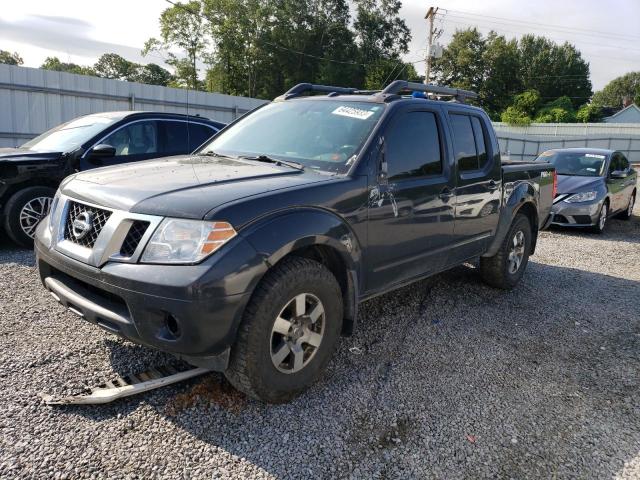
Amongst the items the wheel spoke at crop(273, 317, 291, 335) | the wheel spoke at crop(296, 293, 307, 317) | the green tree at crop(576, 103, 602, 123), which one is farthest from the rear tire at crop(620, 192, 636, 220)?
the green tree at crop(576, 103, 602, 123)

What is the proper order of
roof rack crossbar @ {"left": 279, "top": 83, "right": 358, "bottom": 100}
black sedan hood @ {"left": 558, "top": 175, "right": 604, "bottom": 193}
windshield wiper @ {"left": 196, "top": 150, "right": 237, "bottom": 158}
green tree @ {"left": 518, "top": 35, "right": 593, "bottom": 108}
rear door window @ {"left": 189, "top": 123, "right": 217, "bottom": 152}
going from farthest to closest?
green tree @ {"left": 518, "top": 35, "right": 593, "bottom": 108} < black sedan hood @ {"left": 558, "top": 175, "right": 604, "bottom": 193} < rear door window @ {"left": 189, "top": 123, "right": 217, "bottom": 152} < roof rack crossbar @ {"left": 279, "top": 83, "right": 358, "bottom": 100} < windshield wiper @ {"left": 196, "top": 150, "right": 237, "bottom": 158}

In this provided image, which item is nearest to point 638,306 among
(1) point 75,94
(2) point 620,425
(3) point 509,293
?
(3) point 509,293

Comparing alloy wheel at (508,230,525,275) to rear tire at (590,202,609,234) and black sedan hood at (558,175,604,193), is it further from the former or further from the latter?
rear tire at (590,202,609,234)

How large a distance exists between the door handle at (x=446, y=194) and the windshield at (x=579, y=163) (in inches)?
267

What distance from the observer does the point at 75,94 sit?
13859 mm

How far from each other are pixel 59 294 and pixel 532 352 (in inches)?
134

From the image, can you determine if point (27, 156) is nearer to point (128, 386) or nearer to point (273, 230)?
point (128, 386)

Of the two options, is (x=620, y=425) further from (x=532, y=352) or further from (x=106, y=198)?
(x=106, y=198)

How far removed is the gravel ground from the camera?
246 cm

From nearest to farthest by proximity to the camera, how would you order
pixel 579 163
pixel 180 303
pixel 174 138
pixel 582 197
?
pixel 180 303 < pixel 174 138 < pixel 582 197 < pixel 579 163

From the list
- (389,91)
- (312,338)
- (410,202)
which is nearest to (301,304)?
(312,338)

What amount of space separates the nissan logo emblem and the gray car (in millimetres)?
8437

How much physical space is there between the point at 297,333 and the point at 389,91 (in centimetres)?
212

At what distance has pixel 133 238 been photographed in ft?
8.50
